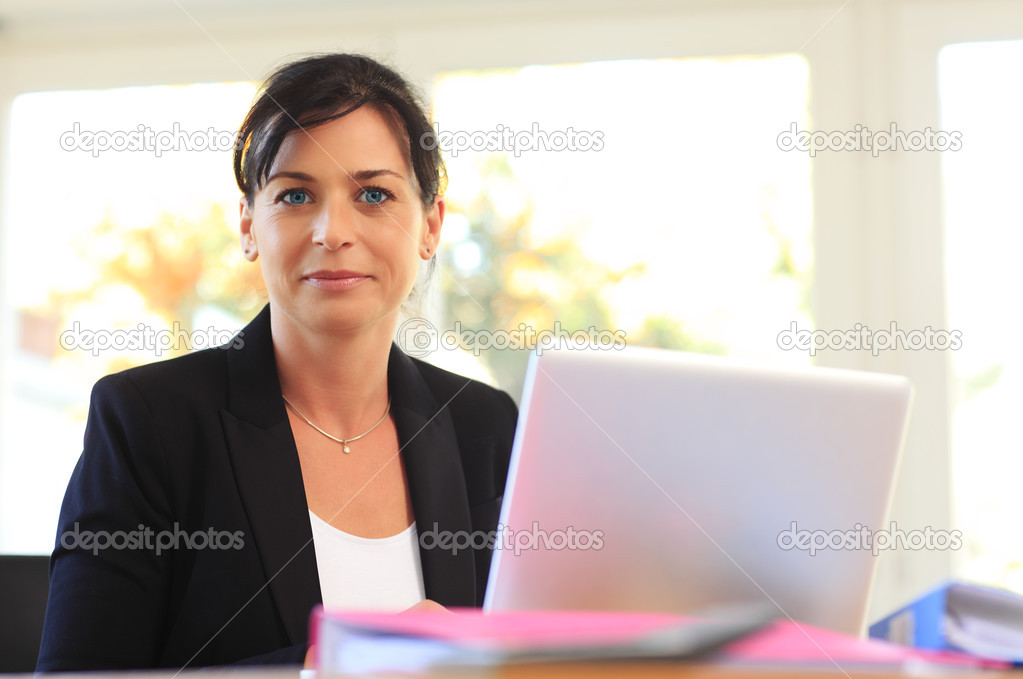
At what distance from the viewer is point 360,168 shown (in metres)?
1.47

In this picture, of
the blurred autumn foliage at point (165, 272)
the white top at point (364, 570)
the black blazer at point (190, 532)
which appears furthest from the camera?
the blurred autumn foliage at point (165, 272)

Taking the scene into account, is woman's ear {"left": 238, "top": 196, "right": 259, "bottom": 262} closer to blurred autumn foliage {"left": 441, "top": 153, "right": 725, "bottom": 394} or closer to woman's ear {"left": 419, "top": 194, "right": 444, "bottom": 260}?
woman's ear {"left": 419, "top": 194, "right": 444, "bottom": 260}

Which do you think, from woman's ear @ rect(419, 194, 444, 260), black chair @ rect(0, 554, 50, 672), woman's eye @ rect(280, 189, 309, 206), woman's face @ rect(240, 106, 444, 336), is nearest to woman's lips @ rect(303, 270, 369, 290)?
woman's face @ rect(240, 106, 444, 336)

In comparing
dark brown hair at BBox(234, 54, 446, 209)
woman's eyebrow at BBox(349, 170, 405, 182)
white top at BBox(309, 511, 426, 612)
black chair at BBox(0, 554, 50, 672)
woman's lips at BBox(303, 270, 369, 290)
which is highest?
dark brown hair at BBox(234, 54, 446, 209)

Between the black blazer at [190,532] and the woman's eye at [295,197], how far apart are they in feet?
0.84

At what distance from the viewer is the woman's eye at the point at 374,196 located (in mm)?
1485

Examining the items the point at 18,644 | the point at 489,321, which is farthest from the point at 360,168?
the point at 489,321

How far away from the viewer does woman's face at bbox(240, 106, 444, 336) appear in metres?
1.44

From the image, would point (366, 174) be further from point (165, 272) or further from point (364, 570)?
point (165, 272)

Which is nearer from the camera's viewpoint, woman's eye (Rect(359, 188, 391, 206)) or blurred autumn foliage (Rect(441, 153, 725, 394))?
woman's eye (Rect(359, 188, 391, 206))

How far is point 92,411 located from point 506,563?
2.63 feet

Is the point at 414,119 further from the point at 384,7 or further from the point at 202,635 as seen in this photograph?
the point at 384,7

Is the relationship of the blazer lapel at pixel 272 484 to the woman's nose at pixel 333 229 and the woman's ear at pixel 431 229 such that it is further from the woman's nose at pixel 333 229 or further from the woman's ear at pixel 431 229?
the woman's ear at pixel 431 229

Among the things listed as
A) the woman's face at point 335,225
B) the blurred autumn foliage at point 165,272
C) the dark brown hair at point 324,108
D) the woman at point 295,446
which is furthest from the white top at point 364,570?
the blurred autumn foliage at point 165,272
